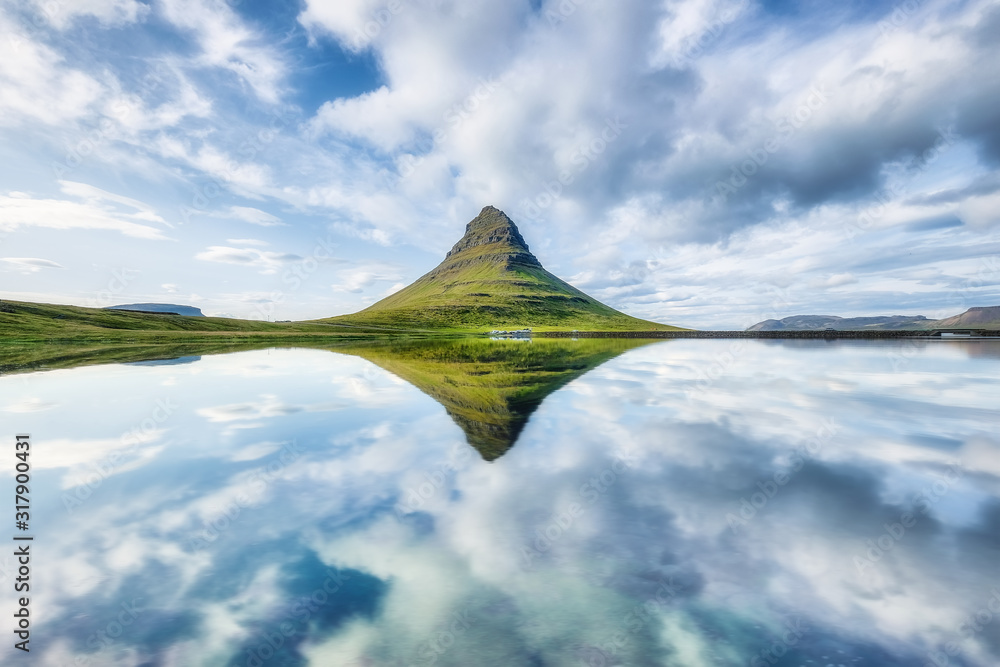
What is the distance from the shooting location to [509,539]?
9.19m

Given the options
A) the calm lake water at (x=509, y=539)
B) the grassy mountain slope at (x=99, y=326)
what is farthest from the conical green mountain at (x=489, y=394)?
the grassy mountain slope at (x=99, y=326)

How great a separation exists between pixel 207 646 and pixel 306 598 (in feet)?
4.72

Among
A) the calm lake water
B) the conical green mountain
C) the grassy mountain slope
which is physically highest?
the grassy mountain slope

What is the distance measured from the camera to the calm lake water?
20.3ft

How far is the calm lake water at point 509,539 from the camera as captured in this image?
6199 mm

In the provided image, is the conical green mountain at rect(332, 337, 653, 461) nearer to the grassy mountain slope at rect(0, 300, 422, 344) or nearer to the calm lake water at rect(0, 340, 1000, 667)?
the calm lake water at rect(0, 340, 1000, 667)

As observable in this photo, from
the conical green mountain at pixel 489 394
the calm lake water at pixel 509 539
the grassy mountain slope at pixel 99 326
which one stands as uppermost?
the grassy mountain slope at pixel 99 326

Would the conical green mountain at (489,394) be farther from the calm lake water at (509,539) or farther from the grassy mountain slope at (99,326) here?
the grassy mountain slope at (99,326)

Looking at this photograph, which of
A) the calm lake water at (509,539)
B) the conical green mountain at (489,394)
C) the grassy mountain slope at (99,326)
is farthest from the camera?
the grassy mountain slope at (99,326)

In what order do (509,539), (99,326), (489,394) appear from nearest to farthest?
(509,539) → (489,394) → (99,326)

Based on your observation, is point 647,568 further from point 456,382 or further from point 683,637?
point 456,382

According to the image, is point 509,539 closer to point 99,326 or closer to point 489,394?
point 489,394

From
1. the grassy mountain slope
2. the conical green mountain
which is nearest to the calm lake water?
the conical green mountain

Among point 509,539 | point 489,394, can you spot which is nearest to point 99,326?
point 489,394
